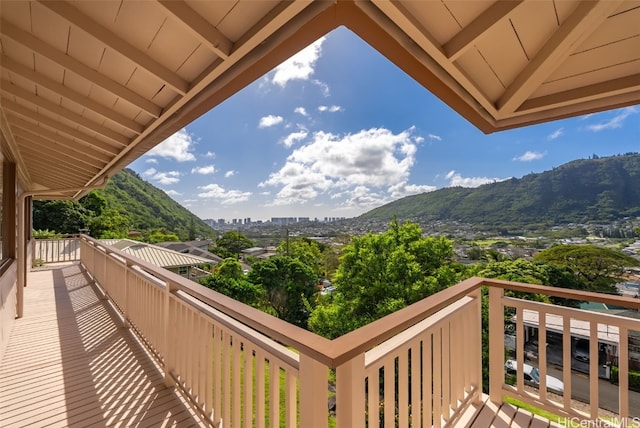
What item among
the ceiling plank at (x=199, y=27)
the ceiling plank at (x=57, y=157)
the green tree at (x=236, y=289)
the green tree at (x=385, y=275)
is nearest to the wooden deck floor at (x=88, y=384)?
the ceiling plank at (x=57, y=157)

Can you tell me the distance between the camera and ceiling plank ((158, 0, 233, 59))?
1.12 m

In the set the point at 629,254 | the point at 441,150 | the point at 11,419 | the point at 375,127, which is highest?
the point at 375,127

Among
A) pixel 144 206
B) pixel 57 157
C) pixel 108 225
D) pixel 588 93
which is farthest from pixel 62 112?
pixel 144 206

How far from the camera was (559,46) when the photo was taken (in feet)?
4.20

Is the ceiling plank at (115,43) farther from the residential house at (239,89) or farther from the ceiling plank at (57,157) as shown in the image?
the ceiling plank at (57,157)

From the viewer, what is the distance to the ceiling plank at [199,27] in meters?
1.12

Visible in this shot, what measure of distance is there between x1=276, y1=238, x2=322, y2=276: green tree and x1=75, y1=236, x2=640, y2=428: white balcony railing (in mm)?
A: 30361

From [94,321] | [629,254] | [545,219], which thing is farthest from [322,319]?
[629,254]

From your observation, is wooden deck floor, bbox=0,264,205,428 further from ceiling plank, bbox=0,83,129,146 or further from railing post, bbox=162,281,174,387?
ceiling plank, bbox=0,83,129,146

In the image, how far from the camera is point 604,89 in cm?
165

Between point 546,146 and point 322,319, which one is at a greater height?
point 546,146

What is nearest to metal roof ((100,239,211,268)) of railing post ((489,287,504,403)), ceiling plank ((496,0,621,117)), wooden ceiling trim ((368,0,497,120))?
railing post ((489,287,504,403))

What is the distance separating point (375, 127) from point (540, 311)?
5689 cm

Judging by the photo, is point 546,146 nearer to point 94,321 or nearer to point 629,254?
point 629,254
